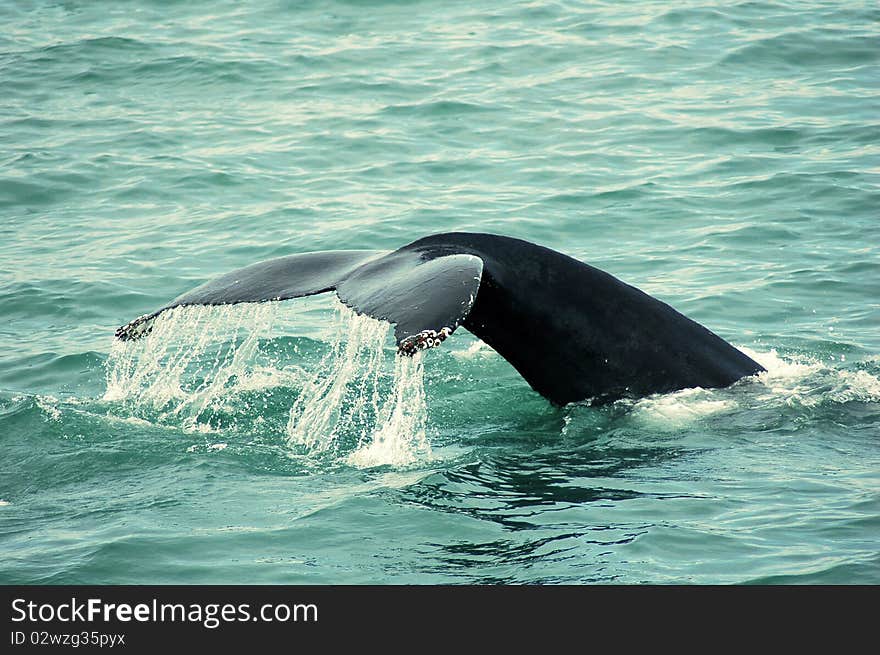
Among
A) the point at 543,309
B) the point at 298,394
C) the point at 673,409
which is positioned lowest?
the point at 298,394

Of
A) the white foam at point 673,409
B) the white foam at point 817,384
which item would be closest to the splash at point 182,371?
the white foam at point 673,409

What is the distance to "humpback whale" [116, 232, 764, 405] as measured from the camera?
20.1 ft

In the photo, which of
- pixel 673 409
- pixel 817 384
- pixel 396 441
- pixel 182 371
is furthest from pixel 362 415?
pixel 817 384

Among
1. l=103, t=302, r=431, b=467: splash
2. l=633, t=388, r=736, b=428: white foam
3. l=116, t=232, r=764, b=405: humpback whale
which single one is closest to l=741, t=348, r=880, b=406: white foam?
l=116, t=232, r=764, b=405: humpback whale

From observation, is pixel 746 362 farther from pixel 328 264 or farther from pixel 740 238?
pixel 740 238

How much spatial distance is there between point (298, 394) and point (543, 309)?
6.95 ft

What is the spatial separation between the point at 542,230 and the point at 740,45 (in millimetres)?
6614

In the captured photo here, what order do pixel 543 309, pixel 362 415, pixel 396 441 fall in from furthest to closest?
1. pixel 362 415
2. pixel 396 441
3. pixel 543 309

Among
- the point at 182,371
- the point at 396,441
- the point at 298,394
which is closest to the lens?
the point at 396,441

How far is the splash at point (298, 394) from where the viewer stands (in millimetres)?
6648

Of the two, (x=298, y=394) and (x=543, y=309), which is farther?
(x=298, y=394)

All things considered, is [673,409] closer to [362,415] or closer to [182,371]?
[362,415]

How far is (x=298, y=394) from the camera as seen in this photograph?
7809 millimetres

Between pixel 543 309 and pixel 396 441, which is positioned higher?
pixel 543 309
